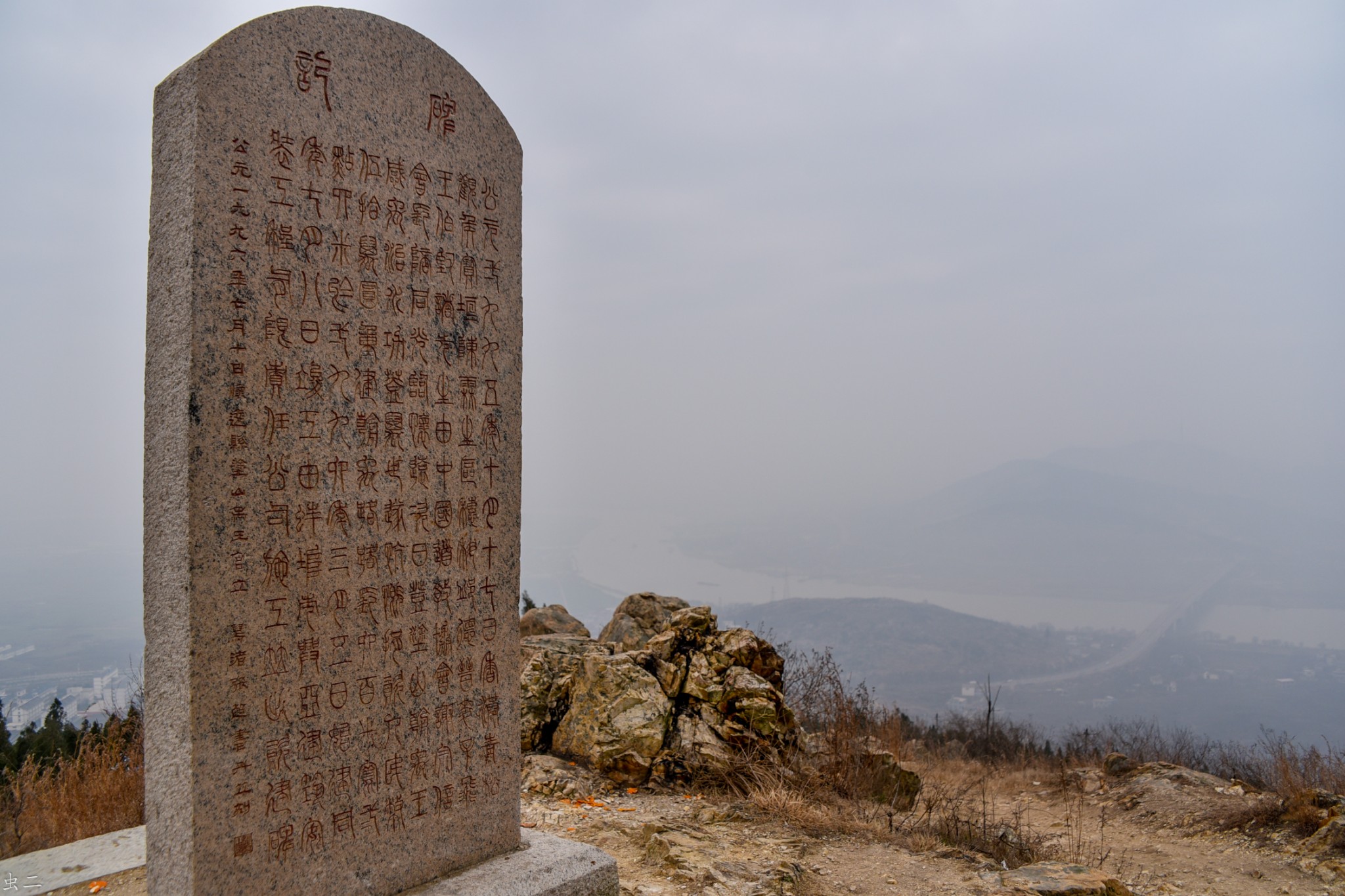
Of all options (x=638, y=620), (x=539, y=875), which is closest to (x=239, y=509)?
(x=539, y=875)

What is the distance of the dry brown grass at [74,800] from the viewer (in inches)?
160

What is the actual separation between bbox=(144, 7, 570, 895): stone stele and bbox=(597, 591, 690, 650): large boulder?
4.27 metres

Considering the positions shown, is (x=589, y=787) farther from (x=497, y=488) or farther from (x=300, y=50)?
(x=300, y=50)

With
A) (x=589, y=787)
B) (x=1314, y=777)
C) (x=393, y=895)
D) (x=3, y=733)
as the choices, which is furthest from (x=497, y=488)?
(x=1314, y=777)

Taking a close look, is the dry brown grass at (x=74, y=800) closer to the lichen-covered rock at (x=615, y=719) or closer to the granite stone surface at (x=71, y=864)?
the granite stone surface at (x=71, y=864)

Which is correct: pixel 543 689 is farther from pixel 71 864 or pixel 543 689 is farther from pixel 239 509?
pixel 239 509

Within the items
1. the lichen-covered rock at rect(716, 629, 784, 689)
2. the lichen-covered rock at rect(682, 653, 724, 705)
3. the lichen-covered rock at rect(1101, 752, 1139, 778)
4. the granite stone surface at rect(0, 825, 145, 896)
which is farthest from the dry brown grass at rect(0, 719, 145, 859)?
the lichen-covered rock at rect(1101, 752, 1139, 778)

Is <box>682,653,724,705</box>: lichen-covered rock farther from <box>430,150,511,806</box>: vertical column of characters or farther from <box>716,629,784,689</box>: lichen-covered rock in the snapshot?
<box>430,150,511,806</box>: vertical column of characters

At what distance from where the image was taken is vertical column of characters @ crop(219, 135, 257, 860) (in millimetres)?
2270

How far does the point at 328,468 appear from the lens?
8.13 feet

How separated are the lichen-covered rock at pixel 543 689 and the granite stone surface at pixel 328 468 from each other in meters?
2.55

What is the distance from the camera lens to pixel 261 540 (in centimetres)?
233

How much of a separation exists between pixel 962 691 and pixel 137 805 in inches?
1022

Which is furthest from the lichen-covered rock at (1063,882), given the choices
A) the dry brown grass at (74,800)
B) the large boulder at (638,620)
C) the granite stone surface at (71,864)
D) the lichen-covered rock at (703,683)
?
the dry brown grass at (74,800)
